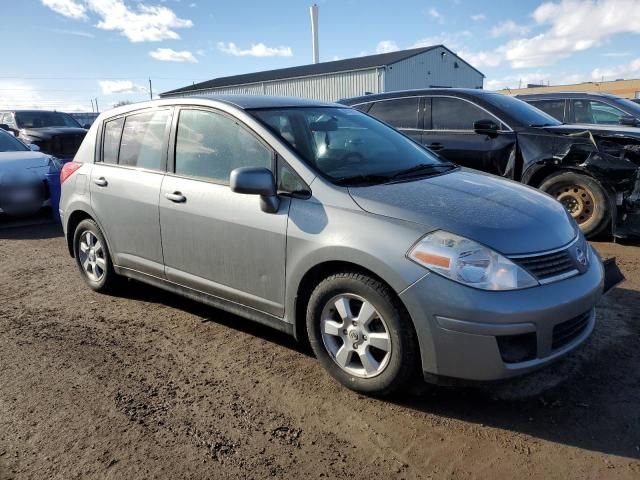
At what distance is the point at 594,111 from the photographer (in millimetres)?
8922

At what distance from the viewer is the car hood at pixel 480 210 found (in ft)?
8.89

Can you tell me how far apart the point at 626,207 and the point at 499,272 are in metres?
3.89

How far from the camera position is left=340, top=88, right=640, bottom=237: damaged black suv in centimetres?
568

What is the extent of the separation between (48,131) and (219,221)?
1150 centimetres

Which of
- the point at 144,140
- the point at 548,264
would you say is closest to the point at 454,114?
the point at 144,140

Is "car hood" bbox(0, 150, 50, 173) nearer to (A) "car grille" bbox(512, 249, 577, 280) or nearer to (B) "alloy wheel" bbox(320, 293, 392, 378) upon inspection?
(B) "alloy wheel" bbox(320, 293, 392, 378)

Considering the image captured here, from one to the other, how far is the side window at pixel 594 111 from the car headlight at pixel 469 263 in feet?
24.6

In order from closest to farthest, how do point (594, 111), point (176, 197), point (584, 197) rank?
1. point (176, 197)
2. point (584, 197)
3. point (594, 111)

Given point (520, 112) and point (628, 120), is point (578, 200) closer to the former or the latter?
point (520, 112)

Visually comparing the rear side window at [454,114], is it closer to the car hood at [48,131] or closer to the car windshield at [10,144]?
the car windshield at [10,144]

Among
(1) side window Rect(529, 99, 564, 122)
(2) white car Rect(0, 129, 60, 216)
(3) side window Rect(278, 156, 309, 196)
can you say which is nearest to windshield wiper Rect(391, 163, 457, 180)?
(3) side window Rect(278, 156, 309, 196)

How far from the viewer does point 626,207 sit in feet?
18.4

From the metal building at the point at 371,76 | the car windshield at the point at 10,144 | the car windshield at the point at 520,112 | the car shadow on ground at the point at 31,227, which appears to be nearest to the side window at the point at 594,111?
the car windshield at the point at 520,112

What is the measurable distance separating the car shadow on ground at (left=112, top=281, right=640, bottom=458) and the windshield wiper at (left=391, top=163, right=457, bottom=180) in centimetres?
135
